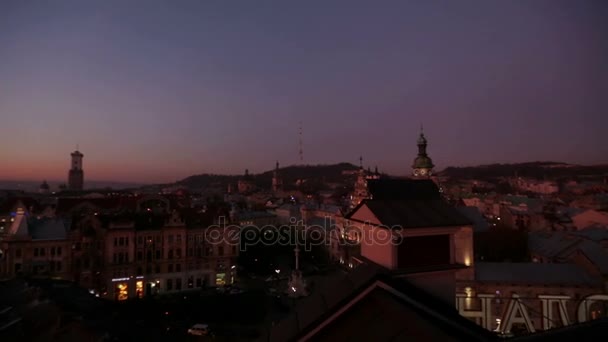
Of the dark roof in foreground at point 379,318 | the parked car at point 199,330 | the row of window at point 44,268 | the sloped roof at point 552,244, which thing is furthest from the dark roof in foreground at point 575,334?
the row of window at point 44,268

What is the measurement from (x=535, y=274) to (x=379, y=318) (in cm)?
2470

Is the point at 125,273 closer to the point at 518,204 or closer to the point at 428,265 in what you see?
the point at 428,265

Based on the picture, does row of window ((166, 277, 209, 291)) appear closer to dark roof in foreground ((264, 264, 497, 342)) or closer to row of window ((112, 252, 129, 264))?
row of window ((112, 252, 129, 264))

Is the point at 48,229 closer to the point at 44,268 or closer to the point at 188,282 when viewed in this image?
the point at 44,268

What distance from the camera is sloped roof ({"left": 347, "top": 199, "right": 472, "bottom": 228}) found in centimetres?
574

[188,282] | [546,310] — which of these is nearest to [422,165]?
[546,310]

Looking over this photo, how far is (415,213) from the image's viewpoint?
6.07m

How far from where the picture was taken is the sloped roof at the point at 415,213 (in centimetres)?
574

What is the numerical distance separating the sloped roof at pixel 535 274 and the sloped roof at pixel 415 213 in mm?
19915

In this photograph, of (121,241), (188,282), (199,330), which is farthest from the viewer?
(188,282)

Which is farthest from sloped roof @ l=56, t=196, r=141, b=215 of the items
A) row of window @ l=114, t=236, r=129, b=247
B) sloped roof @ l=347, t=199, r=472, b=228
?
sloped roof @ l=347, t=199, r=472, b=228

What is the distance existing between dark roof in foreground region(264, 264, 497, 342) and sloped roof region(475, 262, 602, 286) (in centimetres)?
2166

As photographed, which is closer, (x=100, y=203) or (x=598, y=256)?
(x=598, y=256)

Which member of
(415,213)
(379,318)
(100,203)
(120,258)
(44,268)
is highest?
(415,213)
